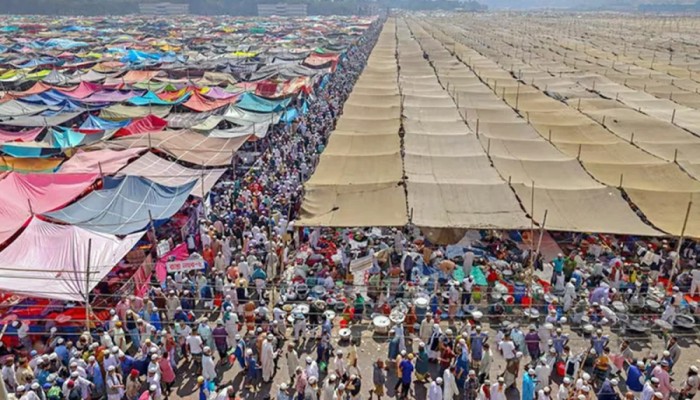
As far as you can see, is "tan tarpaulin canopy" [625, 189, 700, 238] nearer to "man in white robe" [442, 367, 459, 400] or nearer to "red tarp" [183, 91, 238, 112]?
"man in white robe" [442, 367, 459, 400]

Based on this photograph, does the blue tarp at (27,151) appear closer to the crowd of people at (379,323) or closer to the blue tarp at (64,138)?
the blue tarp at (64,138)

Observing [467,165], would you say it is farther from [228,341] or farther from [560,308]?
[228,341]

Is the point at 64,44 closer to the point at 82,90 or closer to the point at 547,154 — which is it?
the point at 82,90

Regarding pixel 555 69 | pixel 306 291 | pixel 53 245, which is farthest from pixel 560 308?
pixel 555 69

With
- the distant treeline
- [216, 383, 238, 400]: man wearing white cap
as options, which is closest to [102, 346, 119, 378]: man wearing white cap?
[216, 383, 238, 400]: man wearing white cap

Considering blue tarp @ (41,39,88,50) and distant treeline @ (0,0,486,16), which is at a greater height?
distant treeline @ (0,0,486,16)

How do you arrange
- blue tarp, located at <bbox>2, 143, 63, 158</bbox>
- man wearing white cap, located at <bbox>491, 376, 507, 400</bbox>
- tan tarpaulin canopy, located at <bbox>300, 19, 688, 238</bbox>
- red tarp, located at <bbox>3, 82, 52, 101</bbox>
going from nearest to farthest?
man wearing white cap, located at <bbox>491, 376, 507, 400</bbox>
tan tarpaulin canopy, located at <bbox>300, 19, 688, 238</bbox>
blue tarp, located at <bbox>2, 143, 63, 158</bbox>
red tarp, located at <bbox>3, 82, 52, 101</bbox>
